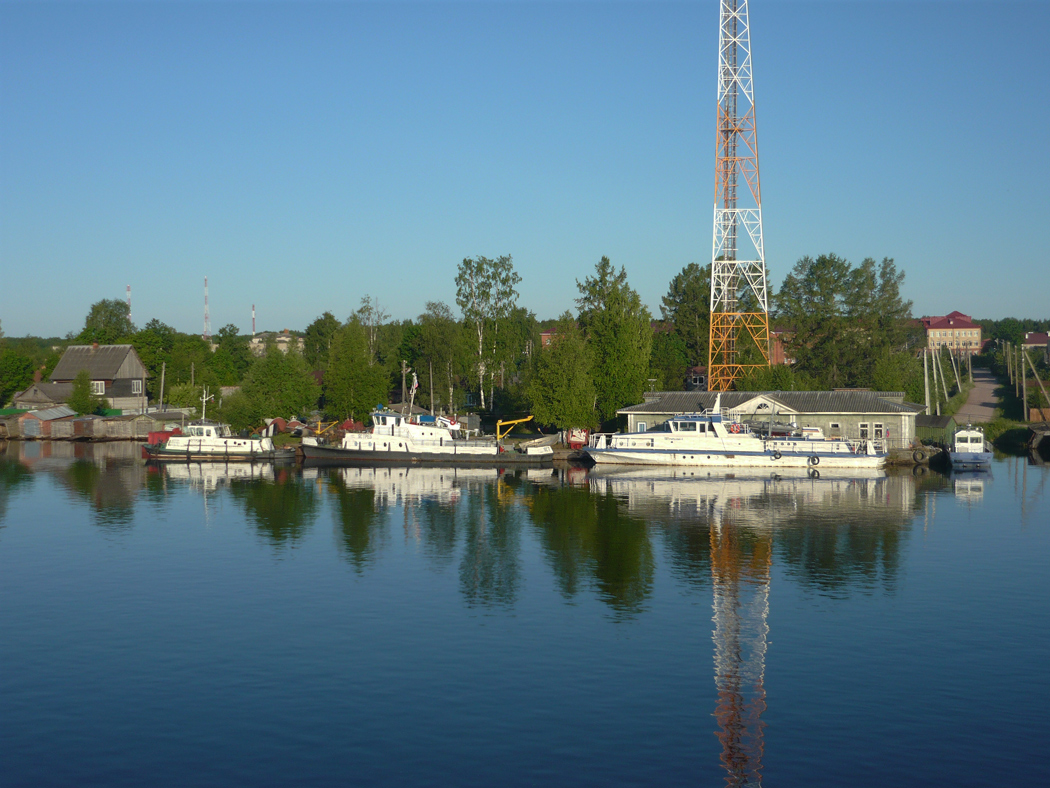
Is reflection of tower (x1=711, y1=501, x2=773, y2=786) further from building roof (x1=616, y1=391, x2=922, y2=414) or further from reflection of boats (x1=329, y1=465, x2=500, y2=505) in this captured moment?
building roof (x1=616, y1=391, x2=922, y2=414)

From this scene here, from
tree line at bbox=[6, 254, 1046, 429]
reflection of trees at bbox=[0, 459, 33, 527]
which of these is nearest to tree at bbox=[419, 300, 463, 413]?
tree line at bbox=[6, 254, 1046, 429]

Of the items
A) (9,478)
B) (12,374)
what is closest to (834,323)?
(9,478)

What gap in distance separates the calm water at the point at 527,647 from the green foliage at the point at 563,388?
94.6 ft

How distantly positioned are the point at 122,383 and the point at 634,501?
84.8 m

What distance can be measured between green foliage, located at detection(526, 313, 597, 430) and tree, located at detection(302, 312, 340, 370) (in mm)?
62080

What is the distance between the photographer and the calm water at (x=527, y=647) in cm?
1914

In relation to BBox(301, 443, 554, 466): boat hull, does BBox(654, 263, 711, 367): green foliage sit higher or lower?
higher

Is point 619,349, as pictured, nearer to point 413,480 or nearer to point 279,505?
point 413,480

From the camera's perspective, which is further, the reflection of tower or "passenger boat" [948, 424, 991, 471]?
"passenger boat" [948, 424, 991, 471]

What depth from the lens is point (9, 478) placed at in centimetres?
6531

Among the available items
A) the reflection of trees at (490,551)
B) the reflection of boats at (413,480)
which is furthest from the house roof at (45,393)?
the reflection of trees at (490,551)

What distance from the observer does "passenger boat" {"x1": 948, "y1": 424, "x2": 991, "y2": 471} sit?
2589 inches

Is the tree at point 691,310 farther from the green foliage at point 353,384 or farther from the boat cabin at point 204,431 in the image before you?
the boat cabin at point 204,431

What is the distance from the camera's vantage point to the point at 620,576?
3434 centimetres
